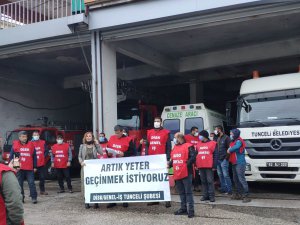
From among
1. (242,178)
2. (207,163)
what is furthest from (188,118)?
(242,178)

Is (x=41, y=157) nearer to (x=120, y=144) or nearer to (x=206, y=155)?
(x=120, y=144)

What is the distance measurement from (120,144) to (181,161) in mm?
1754

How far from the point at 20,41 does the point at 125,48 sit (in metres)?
3.39

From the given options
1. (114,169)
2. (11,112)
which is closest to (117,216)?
(114,169)

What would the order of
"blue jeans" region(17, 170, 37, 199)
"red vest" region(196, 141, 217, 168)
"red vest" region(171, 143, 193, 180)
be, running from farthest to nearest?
1. "blue jeans" region(17, 170, 37, 199)
2. "red vest" region(196, 141, 217, 168)
3. "red vest" region(171, 143, 193, 180)

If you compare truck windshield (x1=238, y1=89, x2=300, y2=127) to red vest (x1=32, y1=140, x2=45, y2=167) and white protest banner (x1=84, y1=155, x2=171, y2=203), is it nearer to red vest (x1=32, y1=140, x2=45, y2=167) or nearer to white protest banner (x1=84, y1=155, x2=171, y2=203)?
white protest banner (x1=84, y1=155, x2=171, y2=203)

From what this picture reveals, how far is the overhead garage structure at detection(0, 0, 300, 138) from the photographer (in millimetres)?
9586

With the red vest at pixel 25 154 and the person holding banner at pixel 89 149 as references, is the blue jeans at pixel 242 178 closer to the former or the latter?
the person holding banner at pixel 89 149

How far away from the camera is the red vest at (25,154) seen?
8969mm

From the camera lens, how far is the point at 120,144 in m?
8.12

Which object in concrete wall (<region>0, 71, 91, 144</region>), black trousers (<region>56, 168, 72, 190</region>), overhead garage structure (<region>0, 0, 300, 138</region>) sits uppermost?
overhead garage structure (<region>0, 0, 300, 138</region>)

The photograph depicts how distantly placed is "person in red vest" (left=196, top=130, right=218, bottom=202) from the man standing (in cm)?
21

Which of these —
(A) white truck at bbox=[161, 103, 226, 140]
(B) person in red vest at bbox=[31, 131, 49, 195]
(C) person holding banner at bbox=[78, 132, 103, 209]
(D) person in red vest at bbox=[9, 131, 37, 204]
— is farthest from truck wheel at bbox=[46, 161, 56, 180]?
(C) person holding banner at bbox=[78, 132, 103, 209]

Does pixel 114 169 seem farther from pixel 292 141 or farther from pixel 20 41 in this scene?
pixel 20 41
